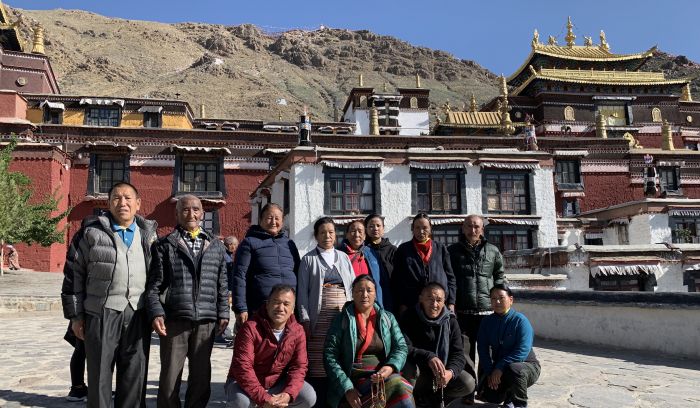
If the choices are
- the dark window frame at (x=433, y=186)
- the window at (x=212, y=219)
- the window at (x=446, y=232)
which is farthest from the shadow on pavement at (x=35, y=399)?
the window at (x=212, y=219)

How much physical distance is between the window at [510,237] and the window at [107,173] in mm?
18088

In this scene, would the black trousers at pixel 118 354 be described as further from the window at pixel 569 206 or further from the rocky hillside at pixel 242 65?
the rocky hillside at pixel 242 65

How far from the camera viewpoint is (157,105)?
3225cm

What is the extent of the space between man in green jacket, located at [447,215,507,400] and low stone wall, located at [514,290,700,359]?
439cm

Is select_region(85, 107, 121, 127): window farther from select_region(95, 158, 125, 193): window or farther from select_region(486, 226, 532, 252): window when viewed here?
select_region(486, 226, 532, 252): window

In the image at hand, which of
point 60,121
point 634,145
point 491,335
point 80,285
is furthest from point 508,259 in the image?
point 60,121

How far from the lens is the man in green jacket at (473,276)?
631 cm

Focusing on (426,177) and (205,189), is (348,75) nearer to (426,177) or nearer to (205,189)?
(205,189)

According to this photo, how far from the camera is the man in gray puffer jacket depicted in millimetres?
4605

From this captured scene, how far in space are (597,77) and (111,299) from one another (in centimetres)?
4111

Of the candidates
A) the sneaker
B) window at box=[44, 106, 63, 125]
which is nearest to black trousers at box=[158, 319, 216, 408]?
the sneaker

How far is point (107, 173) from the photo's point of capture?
27812mm

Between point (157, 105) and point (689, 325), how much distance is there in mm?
29631

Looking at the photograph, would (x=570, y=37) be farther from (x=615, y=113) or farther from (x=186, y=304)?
(x=186, y=304)
